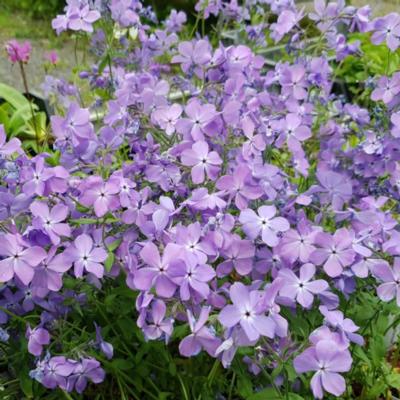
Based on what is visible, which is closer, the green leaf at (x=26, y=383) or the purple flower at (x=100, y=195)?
the purple flower at (x=100, y=195)

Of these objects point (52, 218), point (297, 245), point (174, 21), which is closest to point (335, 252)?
point (297, 245)

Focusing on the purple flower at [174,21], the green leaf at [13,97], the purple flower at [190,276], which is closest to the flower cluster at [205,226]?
the purple flower at [190,276]

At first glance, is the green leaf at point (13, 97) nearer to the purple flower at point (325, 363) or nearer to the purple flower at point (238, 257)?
the purple flower at point (238, 257)

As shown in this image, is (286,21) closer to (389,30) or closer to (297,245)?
(389,30)

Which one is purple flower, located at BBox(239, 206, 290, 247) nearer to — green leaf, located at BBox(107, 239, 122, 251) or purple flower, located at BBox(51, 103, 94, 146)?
green leaf, located at BBox(107, 239, 122, 251)

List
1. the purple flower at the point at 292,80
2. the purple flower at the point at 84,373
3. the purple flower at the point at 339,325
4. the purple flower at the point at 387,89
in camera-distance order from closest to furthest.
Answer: the purple flower at the point at 339,325 < the purple flower at the point at 84,373 < the purple flower at the point at 387,89 < the purple flower at the point at 292,80

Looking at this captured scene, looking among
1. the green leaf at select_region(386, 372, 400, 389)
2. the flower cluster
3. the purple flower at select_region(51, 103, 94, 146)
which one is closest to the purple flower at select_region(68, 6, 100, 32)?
the flower cluster
